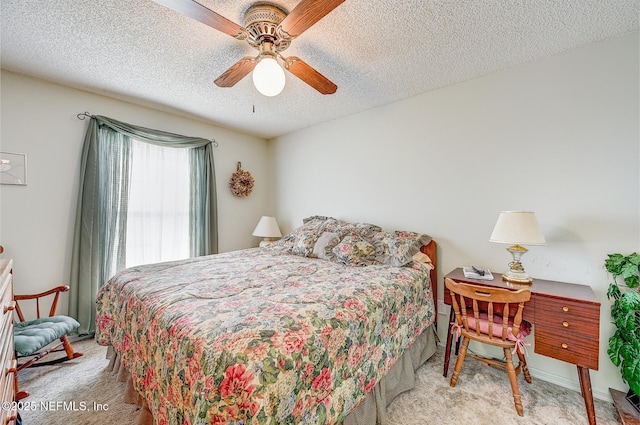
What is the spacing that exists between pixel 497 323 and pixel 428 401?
703 millimetres

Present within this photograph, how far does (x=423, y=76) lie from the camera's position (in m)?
2.33

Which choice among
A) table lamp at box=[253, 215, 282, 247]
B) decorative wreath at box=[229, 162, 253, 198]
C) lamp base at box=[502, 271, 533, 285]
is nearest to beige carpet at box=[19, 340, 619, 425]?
lamp base at box=[502, 271, 533, 285]

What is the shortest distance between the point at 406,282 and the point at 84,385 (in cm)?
247

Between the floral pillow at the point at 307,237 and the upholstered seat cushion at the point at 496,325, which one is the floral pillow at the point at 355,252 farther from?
the upholstered seat cushion at the point at 496,325

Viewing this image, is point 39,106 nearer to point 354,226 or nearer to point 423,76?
point 354,226

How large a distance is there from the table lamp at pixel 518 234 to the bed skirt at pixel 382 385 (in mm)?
835

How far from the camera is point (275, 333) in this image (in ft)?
3.53

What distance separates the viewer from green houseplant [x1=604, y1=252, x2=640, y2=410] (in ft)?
4.81

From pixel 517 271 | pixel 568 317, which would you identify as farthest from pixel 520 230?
pixel 568 317

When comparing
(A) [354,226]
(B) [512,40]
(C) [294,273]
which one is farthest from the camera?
(A) [354,226]

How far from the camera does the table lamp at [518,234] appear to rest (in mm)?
1752

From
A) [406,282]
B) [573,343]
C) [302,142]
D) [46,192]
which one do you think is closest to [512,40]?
[406,282]

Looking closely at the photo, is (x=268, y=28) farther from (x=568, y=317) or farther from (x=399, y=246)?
(x=568, y=317)

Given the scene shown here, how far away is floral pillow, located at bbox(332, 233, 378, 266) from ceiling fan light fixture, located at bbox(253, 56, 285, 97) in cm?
150
